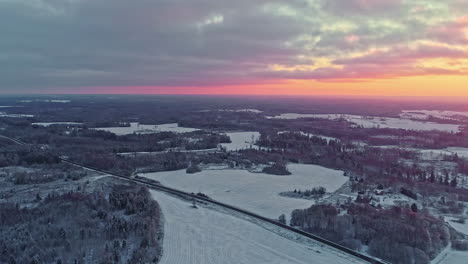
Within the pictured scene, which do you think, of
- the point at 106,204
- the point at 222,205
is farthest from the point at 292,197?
the point at 106,204

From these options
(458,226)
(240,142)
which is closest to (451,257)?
(458,226)

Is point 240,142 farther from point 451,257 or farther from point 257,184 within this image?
point 451,257

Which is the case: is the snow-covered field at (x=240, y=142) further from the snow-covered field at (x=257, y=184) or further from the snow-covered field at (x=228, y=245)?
the snow-covered field at (x=228, y=245)

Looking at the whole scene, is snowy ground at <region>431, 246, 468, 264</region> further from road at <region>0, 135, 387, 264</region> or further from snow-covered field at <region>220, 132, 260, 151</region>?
snow-covered field at <region>220, 132, 260, 151</region>

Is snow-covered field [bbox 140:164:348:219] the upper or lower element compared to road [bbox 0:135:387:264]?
lower

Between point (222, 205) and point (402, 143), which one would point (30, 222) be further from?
point (402, 143)

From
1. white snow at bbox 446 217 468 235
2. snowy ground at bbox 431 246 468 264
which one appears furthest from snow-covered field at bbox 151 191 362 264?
→ white snow at bbox 446 217 468 235
